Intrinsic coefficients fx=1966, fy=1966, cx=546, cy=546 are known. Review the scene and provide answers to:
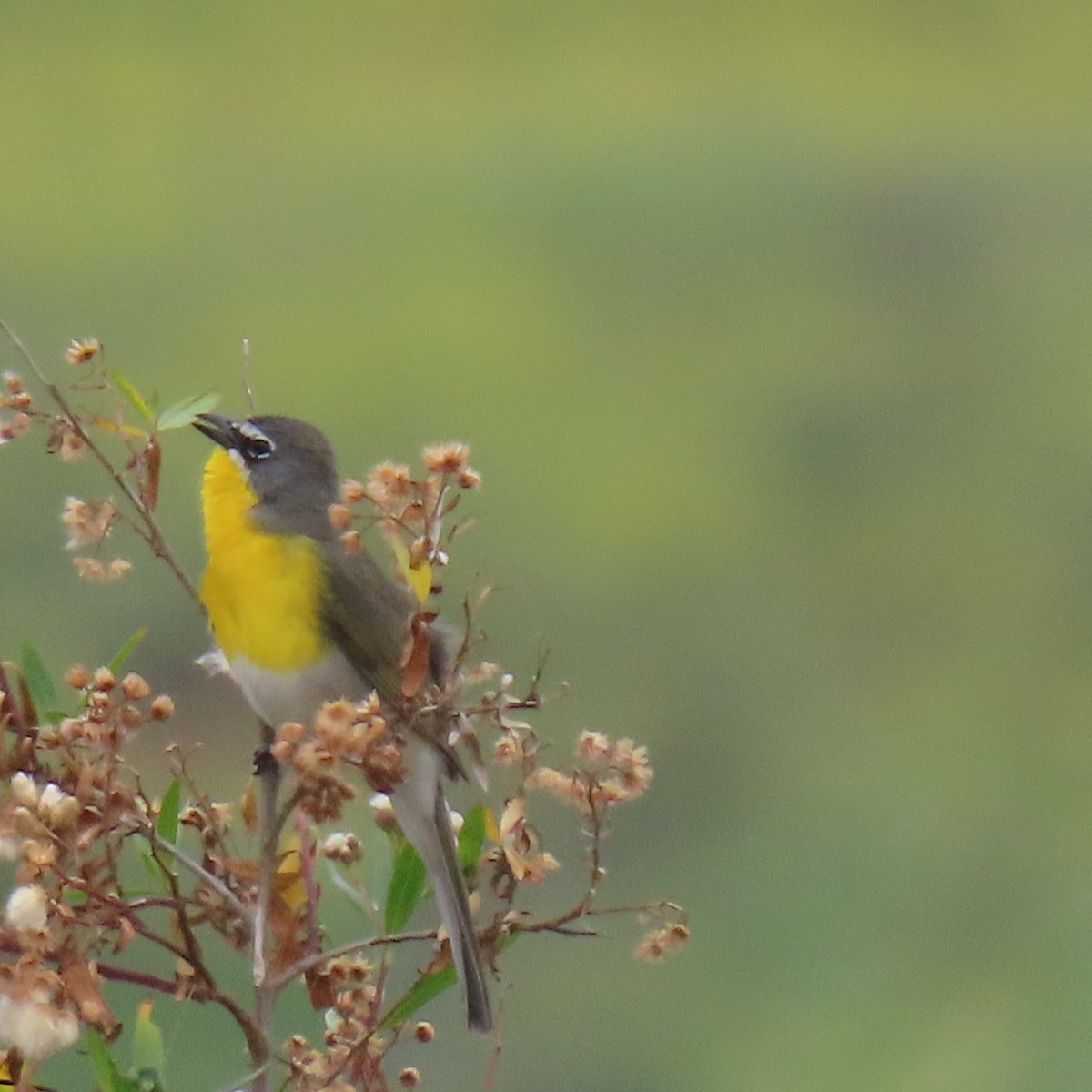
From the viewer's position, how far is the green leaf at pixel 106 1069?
1.96 feet

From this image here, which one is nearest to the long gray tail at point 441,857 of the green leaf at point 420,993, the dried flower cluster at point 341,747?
the green leaf at point 420,993

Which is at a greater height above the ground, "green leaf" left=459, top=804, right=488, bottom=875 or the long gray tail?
"green leaf" left=459, top=804, right=488, bottom=875

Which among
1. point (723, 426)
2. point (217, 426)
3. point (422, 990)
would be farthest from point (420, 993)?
point (723, 426)

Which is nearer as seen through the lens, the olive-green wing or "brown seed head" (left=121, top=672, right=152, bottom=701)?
"brown seed head" (left=121, top=672, right=152, bottom=701)

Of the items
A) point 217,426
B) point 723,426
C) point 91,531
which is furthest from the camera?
point 723,426

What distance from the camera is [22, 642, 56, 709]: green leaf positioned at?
69 cm

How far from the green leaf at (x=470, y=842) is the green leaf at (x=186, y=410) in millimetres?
173

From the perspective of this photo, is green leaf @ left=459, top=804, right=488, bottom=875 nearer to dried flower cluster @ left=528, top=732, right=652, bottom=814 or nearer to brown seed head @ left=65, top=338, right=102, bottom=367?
dried flower cluster @ left=528, top=732, right=652, bottom=814

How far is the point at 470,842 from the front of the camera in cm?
72

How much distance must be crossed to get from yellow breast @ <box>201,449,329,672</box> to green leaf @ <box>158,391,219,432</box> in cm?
31

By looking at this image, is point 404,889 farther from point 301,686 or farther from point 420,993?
point 301,686

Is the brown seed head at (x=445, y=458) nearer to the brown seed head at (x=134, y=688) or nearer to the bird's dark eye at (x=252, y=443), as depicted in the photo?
the brown seed head at (x=134, y=688)

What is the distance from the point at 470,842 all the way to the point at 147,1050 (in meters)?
0.14

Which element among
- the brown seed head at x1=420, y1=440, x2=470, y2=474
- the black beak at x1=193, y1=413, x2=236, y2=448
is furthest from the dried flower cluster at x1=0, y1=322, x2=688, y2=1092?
the black beak at x1=193, y1=413, x2=236, y2=448
